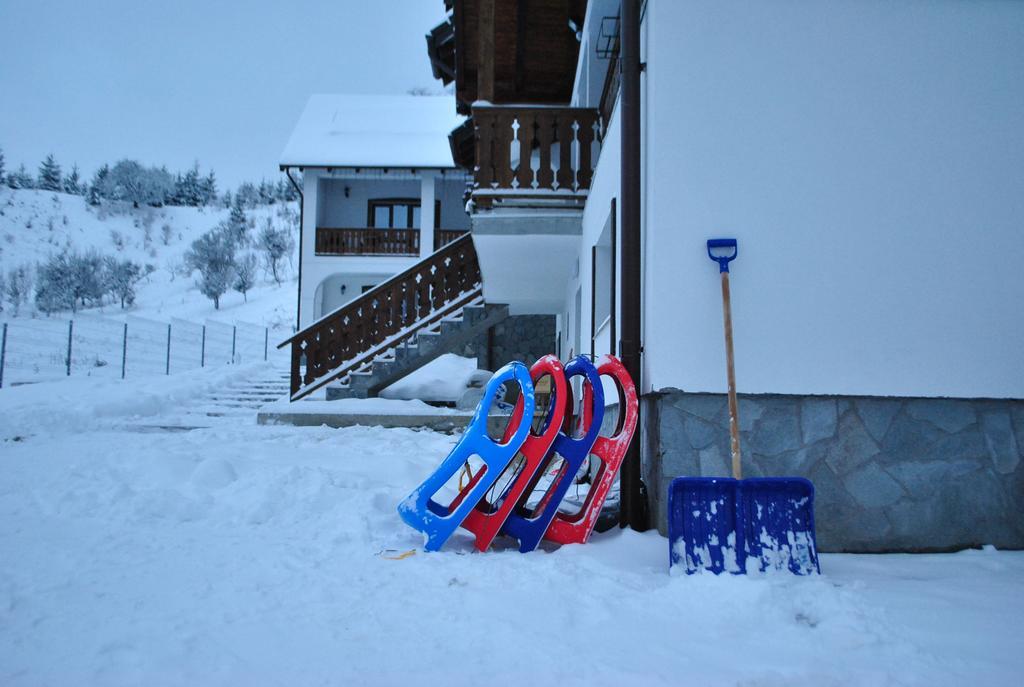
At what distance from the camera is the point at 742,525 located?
3609mm

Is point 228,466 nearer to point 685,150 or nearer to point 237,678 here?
point 237,678

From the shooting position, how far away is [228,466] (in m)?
5.82

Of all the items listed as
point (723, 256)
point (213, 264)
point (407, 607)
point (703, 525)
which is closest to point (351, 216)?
point (723, 256)

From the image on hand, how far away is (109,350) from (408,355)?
1308 centimetres

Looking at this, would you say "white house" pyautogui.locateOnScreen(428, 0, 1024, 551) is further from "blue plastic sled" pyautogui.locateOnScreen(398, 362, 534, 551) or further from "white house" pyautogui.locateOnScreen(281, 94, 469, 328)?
"white house" pyautogui.locateOnScreen(281, 94, 469, 328)

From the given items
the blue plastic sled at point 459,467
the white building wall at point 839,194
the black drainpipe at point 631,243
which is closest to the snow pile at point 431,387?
the black drainpipe at point 631,243

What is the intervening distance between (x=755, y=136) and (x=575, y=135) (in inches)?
146

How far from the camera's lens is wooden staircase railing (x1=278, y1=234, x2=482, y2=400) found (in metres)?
12.0

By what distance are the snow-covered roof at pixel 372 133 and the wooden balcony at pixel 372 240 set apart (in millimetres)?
2061

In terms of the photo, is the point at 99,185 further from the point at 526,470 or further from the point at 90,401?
the point at 526,470

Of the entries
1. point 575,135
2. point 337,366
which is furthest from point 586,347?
point 337,366

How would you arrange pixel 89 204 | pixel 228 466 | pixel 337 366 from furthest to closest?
pixel 89 204
pixel 337 366
pixel 228 466

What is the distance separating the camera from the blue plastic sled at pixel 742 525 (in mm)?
3570

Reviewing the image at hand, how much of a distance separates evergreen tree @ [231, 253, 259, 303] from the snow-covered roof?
17.8 metres
